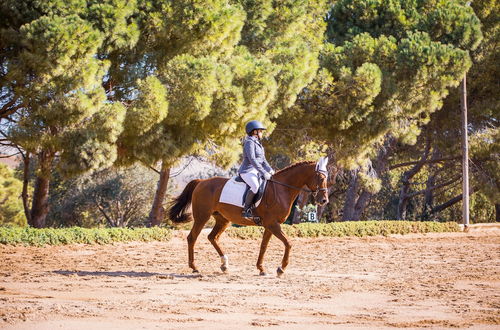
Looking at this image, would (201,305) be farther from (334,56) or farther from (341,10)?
(341,10)

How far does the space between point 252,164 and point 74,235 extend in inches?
266

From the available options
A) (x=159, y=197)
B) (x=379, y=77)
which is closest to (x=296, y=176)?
(x=159, y=197)

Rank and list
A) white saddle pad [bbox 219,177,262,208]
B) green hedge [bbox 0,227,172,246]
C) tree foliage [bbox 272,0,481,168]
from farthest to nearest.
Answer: tree foliage [bbox 272,0,481,168] → green hedge [bbox 0,227,172,246] → white saddle pad [bbox 219,177,262,208]

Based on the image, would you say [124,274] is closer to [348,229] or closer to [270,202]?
[270,202]

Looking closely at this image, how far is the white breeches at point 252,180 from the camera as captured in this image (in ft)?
39.9

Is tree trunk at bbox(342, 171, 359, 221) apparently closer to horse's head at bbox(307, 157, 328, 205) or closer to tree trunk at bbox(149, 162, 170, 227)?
tree trunk at bbox(149, 162, 170, 227)

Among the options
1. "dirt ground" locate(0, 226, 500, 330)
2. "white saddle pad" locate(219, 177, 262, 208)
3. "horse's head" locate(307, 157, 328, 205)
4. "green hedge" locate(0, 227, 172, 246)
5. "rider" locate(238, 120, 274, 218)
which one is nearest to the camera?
"dirt ground" locate(0, 226, 500, 330)

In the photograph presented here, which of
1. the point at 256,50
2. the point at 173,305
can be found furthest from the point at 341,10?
the point at 173,305

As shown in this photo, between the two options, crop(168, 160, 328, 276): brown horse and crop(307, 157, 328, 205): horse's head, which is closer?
crop(307, 157, 328, 205): horse's head

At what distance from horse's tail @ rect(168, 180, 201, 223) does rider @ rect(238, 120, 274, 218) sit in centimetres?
188

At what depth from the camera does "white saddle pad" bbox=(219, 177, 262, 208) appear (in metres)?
12.4

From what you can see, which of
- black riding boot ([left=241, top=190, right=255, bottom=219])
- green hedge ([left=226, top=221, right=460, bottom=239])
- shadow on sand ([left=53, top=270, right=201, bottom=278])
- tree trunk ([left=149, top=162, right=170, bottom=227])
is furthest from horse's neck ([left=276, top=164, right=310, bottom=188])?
tree trunk ([left=149, top=162, right=170, bottom=227])

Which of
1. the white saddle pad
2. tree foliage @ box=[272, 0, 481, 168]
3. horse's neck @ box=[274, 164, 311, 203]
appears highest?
tree foliage @ box=[272, 0, 481, 168]

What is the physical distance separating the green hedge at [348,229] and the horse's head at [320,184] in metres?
9.04
